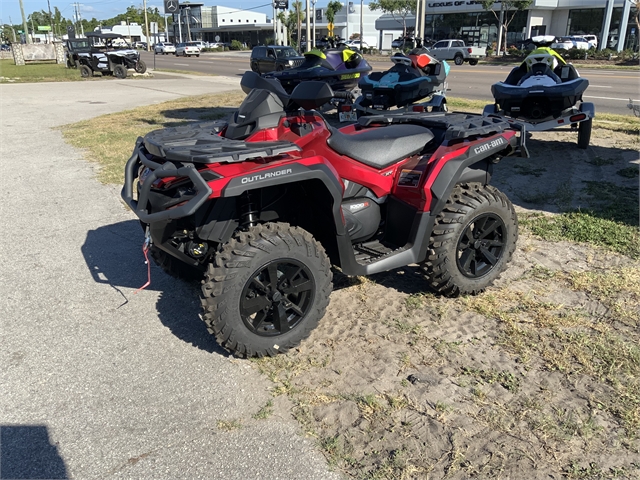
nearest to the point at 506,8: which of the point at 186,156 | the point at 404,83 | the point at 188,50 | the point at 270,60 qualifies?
the point at 188,50

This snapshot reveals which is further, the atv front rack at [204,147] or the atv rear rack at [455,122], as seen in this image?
the atv rear rack at [455,122]

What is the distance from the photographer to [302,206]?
3672 mm

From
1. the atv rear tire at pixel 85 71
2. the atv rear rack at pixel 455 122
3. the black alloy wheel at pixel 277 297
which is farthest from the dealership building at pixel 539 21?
the black alloy wheel at pixel 277 297

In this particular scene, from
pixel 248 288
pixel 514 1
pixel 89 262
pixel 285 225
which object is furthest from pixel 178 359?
pixel 514 1

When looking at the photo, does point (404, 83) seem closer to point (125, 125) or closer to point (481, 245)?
point (125, 125)

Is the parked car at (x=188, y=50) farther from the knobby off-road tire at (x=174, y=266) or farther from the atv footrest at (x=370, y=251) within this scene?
the atv footrest at (x=370, y=251)

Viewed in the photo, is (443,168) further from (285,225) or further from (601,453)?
(601,453)

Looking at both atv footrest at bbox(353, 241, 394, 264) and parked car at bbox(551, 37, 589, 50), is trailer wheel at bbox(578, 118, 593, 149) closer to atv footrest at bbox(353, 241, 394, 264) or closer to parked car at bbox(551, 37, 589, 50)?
atv footrest at bbox(353, 241, 394, 264)

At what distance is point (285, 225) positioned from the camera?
322 centimetres

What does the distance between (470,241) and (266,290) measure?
165cm

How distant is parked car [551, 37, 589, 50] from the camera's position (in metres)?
37.2

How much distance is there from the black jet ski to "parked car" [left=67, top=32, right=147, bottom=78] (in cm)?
2270

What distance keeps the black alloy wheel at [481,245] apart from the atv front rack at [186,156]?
152 cm

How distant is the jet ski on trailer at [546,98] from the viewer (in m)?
8.46
